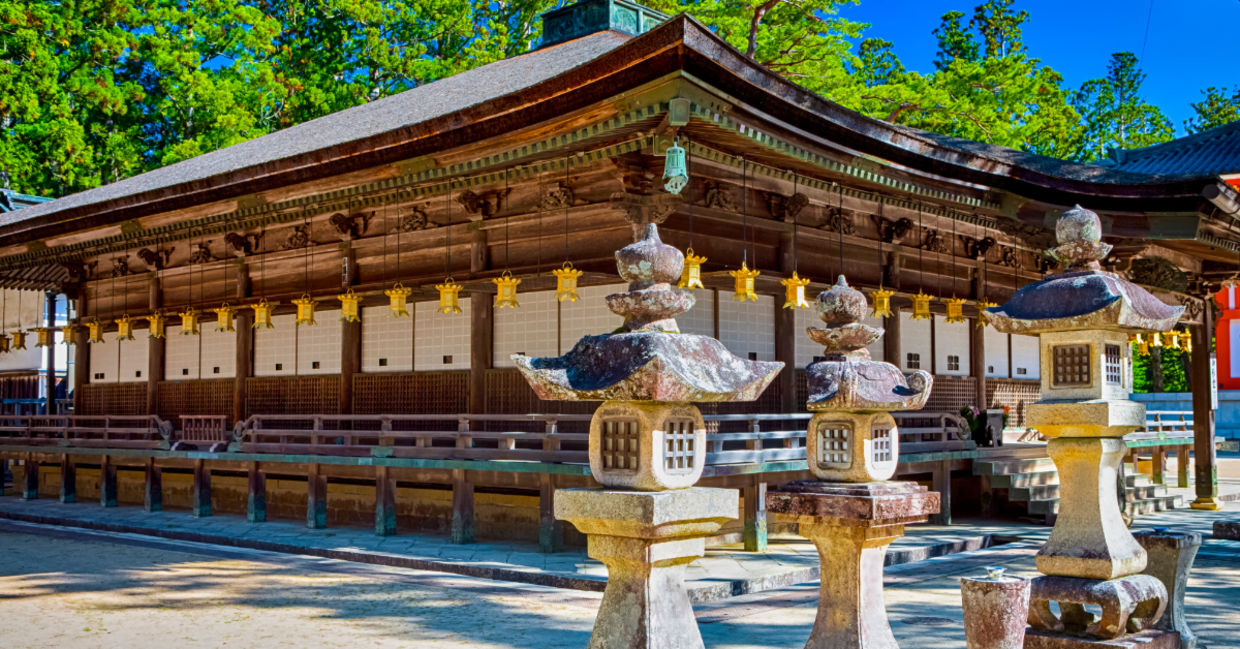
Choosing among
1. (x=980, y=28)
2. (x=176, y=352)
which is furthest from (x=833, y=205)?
(x=980, y=28)

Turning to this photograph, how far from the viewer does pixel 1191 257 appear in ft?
75.5

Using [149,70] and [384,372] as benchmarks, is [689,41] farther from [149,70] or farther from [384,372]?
[149,70]

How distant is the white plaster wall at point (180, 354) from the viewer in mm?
23938

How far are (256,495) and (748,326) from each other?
30.1 ft

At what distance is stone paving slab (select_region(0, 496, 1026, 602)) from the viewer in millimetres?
13141

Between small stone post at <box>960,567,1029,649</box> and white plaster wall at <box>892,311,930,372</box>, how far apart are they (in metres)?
13.6

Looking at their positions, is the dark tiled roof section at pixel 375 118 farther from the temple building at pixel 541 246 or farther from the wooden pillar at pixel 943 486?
the wooden pillar at pixel 943 486

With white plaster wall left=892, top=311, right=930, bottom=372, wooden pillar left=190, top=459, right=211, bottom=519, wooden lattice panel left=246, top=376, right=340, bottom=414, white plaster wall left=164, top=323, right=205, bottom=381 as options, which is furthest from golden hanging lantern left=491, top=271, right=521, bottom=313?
white plaster wall left=164, top=323, right=205, bottom=381

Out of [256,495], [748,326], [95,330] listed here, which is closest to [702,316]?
[748,326]

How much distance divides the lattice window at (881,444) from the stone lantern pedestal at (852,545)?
0.23 meters

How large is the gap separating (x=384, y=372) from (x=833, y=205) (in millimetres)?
8340

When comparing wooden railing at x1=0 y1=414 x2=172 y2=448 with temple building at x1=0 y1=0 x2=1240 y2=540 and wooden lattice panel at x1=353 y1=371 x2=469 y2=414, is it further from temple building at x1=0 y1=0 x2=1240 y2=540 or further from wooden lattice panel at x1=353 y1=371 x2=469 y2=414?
wooden lattice panel at x1=353 y1=371 x2=469 y2=414

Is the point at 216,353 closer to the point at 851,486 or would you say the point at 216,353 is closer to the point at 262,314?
the point at 262,314

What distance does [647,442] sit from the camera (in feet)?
22.3
